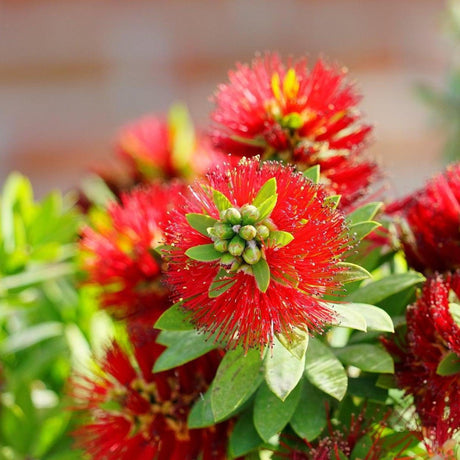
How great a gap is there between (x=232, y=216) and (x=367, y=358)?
0.09 m

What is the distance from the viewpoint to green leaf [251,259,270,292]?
0.87ft

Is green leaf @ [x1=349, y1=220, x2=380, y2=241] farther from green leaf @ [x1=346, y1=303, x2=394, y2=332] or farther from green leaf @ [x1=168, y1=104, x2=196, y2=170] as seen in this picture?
green leaf @ [x1=168, y1=104, x2=196, y2=170]

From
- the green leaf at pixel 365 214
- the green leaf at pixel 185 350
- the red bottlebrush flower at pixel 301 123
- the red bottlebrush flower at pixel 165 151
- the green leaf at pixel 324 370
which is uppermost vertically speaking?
the red bottlebrush flower at pixel 165 151

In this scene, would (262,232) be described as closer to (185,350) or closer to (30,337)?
(185,350)

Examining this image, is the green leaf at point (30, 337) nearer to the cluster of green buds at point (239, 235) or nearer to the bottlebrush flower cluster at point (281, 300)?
the bottlebrush flower cluster at point (281, 300)

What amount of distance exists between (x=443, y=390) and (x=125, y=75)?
5.82 feet

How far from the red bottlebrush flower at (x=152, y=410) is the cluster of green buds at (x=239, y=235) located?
92 mm

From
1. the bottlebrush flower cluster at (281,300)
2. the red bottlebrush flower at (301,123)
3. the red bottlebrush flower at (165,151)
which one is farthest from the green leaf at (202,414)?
the red bottlebrush flower at (165,151)

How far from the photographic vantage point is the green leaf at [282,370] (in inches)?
10.9

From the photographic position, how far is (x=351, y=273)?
290mm

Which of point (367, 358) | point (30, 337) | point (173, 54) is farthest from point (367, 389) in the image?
point (173, 54)

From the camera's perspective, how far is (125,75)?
198cm

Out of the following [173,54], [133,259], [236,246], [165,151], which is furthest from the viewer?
[173,54]

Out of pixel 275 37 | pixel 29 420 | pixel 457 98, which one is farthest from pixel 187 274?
pixel 275 37
